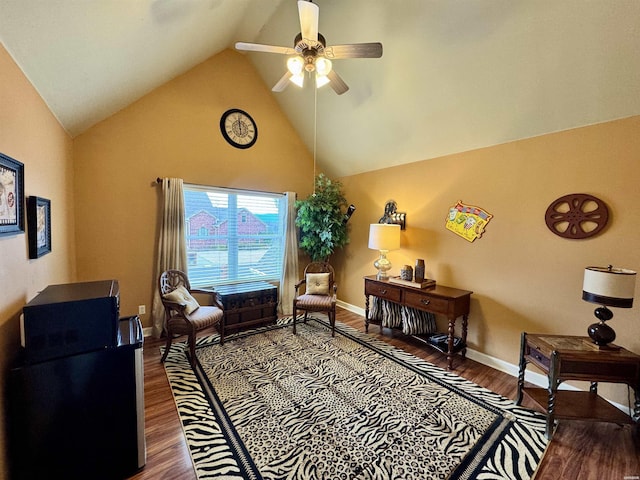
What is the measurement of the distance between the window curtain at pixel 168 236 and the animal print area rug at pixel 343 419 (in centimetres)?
63

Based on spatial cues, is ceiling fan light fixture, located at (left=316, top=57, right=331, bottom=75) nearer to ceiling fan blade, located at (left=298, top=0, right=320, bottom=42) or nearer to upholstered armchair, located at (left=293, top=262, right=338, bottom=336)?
ceiling fan blade, located at (left=298, top=0, right=320, bottom=42)

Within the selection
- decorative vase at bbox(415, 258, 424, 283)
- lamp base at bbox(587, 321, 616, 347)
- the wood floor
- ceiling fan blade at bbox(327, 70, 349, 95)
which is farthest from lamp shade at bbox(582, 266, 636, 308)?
ceiling fan blade at bbox(327, 70, 349, 95)

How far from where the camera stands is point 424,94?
2.75 metres

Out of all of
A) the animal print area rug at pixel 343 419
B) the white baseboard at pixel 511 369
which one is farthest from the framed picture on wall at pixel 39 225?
the white baseboard at pixel 511 369

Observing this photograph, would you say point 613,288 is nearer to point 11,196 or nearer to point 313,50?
point 313,50

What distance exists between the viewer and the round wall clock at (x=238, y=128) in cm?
375

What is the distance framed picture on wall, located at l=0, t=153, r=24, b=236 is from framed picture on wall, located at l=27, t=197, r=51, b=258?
141mm

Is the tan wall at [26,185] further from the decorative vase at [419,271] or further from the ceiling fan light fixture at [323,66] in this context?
the decorative vase at [419,271]

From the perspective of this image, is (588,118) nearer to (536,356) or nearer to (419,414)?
(536,356)

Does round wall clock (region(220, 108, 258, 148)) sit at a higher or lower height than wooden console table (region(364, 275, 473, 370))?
higher

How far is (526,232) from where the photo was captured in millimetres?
2562

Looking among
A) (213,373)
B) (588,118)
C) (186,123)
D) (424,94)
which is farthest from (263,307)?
(588,118)

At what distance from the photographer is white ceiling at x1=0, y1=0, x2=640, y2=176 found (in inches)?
65.4

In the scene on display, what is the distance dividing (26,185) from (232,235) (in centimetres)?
245
